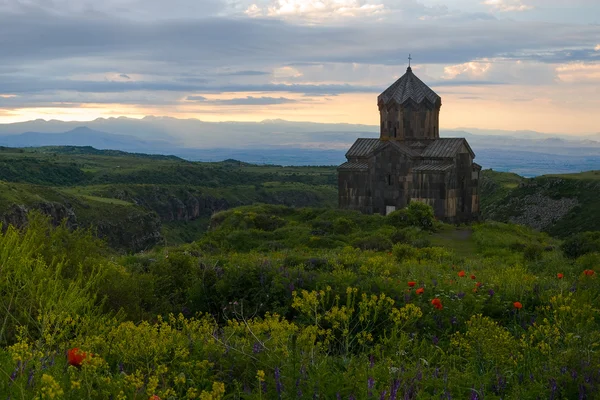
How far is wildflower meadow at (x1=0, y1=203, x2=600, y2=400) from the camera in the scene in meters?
4.67

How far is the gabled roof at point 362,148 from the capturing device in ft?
107

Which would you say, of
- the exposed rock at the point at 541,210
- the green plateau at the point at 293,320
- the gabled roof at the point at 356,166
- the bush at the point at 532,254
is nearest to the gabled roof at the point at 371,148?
the gabled roof at the point at 356,166

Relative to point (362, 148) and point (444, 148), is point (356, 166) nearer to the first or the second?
point (362, 148)

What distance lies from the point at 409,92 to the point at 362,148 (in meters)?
3.83

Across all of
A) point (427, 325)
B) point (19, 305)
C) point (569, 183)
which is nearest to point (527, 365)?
point (427, 325)

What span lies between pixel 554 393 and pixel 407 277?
19.3 feet

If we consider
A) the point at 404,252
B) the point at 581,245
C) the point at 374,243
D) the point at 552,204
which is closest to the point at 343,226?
A: the point at 374,243

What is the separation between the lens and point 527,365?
545cm

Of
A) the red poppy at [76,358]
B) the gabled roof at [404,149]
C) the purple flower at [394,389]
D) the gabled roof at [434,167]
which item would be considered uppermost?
the gabled roof at [404,149]

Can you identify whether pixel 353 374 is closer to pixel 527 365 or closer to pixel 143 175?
pixel 527 365

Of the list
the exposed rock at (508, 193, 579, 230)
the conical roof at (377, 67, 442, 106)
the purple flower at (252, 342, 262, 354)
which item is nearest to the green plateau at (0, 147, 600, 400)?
the purple flower at (252, 342, 262, 354)

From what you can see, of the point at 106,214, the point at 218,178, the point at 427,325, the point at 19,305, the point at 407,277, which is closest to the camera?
the point at 19,305

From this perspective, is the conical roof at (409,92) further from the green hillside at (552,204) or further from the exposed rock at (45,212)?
the exposed rock at (45,212)

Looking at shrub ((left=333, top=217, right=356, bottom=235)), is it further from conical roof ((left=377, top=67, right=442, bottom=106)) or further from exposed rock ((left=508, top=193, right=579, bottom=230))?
exposed rock ((left=508, top=193, right=579, bottom=230))
